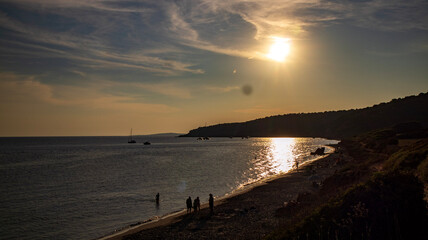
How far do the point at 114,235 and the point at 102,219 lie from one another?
16.8 feet

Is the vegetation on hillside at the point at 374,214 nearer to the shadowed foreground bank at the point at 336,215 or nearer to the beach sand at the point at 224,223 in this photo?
the shadowed foreground bank at the point at 336,215

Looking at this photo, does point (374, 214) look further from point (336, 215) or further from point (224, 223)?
point (224, 223)

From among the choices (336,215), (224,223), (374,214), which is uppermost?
(374,214)

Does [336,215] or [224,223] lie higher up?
[336,215]

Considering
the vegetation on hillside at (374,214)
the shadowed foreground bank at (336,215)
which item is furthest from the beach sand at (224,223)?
the vegetation on hillside at (374,214)

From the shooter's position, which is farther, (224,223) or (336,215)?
(224,223)

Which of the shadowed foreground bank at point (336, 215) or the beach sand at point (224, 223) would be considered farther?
the beach sand at point (224, 223)

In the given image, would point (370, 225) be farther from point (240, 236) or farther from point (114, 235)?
point (114, 235)

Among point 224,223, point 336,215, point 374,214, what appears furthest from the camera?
point 224,223

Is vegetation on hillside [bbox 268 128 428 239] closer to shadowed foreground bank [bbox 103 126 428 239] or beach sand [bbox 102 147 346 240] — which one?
shadowed foreground bank [bbox 103 126 428 239]

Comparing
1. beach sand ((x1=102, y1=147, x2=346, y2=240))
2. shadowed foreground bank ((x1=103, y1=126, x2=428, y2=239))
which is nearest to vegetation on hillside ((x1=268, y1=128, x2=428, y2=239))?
shadowed foreground bank ((x1=103, y1=126, x2=428, y2=239))

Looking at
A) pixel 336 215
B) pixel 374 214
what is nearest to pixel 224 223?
pixel 336 215

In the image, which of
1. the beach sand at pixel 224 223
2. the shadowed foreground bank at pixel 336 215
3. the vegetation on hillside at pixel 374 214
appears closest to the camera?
the vegetation on hillside at pixel 374 214

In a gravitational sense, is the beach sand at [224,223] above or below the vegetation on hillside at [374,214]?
below
